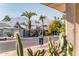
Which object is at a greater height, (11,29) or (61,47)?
(11,29)

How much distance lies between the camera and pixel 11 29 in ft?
7.32

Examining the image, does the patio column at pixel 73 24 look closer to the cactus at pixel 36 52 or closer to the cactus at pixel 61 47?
the cactus at pixel 61 47

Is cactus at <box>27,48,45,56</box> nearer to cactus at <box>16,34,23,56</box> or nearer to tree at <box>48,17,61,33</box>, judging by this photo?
cactus at <box>16,34,23,56</box>

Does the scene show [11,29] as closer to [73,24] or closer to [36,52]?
[36,52]

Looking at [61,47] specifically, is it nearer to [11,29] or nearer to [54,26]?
[54,26]

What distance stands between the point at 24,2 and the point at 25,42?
0.36 meters

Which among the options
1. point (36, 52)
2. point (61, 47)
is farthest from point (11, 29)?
point (61, 47)

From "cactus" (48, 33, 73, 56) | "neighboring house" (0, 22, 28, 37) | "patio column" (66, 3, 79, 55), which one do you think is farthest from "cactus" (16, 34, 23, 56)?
"patio column" (66, 3, 79, 55)

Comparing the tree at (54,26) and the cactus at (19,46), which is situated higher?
the tree at (54,26)

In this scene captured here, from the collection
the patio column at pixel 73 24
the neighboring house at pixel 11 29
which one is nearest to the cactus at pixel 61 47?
the patio column at pixel 73 24

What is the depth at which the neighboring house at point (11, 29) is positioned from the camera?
7.25ft

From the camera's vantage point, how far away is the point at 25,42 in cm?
223

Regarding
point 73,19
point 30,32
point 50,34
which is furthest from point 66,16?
point 30,32

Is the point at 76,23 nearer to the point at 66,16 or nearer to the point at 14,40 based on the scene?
the point at 66,16
